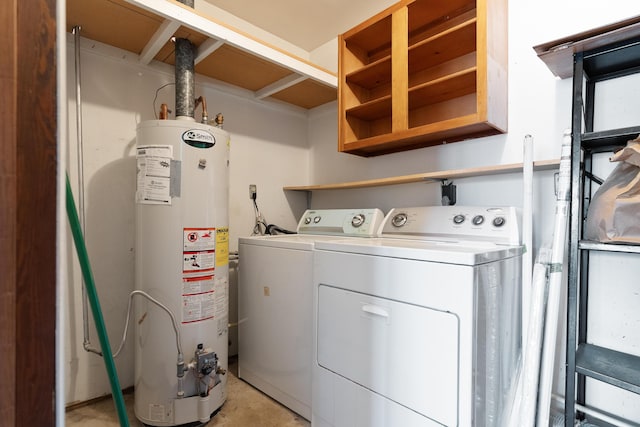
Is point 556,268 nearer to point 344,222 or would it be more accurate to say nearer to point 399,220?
point 399,220

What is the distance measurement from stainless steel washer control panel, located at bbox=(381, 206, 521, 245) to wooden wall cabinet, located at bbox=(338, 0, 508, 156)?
0.43 metres

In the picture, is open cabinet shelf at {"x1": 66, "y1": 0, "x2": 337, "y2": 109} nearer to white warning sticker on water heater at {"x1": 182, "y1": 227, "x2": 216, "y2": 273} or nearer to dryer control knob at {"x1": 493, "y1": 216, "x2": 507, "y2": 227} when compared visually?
white warning sticker on water heater at {"x1": 182, "y1": 227, "x2": 216, "y2": 273}

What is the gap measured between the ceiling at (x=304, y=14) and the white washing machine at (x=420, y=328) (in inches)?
65.9

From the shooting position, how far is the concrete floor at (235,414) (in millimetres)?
1609

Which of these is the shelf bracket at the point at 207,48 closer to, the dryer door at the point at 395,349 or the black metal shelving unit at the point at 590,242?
the dryer door at the point at 395,349

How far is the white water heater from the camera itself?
1.54 m

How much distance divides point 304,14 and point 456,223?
185 cm

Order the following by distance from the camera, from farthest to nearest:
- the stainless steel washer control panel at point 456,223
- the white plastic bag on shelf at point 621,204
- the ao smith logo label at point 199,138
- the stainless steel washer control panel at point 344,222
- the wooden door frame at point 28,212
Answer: the stainless steel washer control panel at point 344,222
the ao smith logo label at point 199,138
the stainless steel washer control panel at point 456,223
the white plastic bag on shelf at point 621,204
the wooden door frame at point 28,212

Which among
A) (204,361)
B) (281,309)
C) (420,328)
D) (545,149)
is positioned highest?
(545,149)

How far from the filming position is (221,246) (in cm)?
173

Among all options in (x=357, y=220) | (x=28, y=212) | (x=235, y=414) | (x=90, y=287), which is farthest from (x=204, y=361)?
(x=28, y=212)

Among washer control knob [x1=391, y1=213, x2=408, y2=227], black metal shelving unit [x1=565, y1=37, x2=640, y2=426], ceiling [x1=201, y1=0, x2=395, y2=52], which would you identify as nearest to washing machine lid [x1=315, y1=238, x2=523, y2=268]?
black metal shelving unit [x1=565, y1=37, x2=640, y2=426]

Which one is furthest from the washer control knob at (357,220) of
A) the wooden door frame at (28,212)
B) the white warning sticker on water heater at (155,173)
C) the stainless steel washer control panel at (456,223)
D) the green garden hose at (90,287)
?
the wooden door frame at (28,212)

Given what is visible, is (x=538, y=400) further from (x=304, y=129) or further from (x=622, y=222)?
(x=304, y=129)
